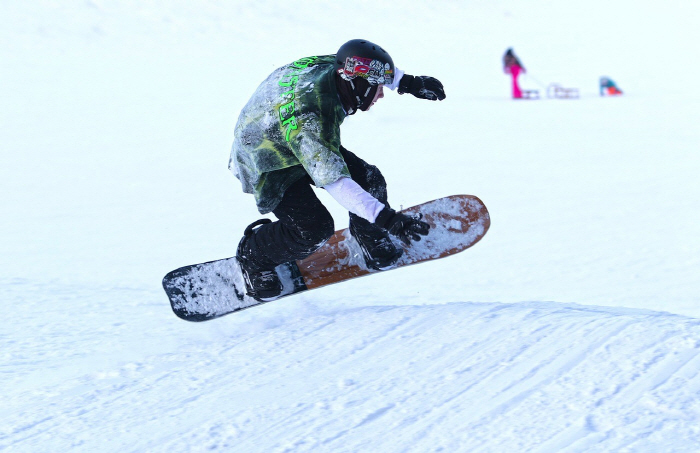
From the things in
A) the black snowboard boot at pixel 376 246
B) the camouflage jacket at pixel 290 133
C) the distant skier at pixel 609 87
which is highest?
the distant skier at pixel 609 87

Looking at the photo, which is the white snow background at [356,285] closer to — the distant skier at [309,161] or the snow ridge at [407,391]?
the snow ridge at [407,391]

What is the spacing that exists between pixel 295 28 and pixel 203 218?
14408 millimetres

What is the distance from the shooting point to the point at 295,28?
20.1m

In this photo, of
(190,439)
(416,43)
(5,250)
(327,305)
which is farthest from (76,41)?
(190,439)

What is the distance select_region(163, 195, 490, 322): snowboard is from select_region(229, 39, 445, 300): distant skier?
12 centimetres

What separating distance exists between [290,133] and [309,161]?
18cm

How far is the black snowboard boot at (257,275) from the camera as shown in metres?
4.01

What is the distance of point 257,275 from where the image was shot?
401 cm

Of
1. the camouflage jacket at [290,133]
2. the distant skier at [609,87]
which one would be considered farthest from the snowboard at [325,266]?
the distant skier at [609,87]

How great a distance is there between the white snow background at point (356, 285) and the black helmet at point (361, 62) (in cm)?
125

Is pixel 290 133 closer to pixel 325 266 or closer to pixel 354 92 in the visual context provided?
pixel 354 92

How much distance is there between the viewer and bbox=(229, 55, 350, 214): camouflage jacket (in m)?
3.03

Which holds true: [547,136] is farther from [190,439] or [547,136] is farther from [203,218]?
[190,439]

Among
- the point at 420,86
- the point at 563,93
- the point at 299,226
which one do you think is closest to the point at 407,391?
the point at 299,226
